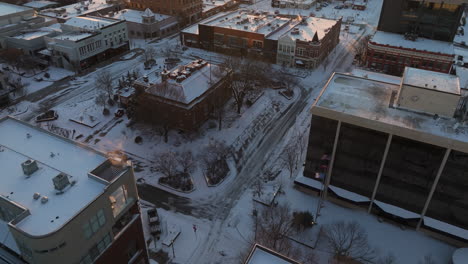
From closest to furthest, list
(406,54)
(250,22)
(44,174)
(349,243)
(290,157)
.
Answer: (44,174)
(349,243)
(290,157)
(406,54)
(250,22)

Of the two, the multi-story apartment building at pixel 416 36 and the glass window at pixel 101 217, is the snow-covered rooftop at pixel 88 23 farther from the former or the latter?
the glass window at pixel 101 217

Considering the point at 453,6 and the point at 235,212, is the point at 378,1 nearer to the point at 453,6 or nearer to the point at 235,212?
the point at 453,6

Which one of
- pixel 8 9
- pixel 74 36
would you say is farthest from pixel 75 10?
pixel 74 36

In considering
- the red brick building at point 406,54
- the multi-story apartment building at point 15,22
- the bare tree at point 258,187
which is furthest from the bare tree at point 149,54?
the red brick building at point 406,54

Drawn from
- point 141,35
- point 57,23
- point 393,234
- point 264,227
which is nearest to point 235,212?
point 264,227

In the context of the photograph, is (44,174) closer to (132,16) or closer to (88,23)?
(88,23)

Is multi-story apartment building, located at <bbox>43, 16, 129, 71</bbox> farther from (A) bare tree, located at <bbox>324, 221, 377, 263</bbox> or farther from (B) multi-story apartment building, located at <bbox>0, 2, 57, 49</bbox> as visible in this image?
(A) bare tree, located at <bbox>324, 221, 377, 263</bbox>
